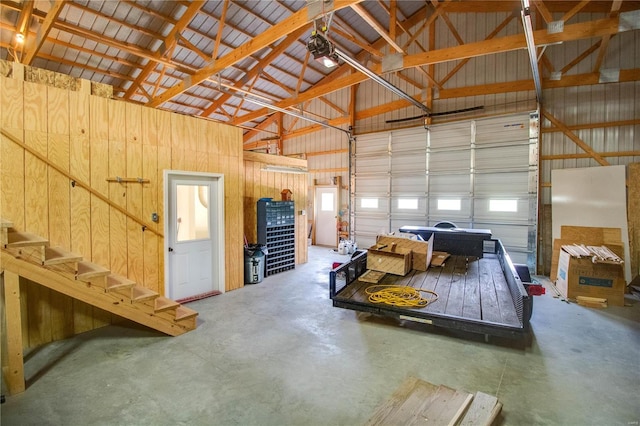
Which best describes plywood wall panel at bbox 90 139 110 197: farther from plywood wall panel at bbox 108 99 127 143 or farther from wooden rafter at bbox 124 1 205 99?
wooden rafter at bbox 124 1 205 99

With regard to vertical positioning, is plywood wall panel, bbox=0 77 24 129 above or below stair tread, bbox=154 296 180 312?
above

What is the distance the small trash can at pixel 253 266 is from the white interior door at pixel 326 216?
5009 mm

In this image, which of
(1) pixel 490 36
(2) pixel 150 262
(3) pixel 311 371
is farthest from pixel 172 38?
(1) pixel 490 36

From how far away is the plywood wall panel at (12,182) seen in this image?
332cm

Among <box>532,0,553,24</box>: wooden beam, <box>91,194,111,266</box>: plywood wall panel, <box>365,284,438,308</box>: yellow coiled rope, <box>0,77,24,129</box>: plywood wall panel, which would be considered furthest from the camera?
<box>532,0,553,24</box>: wooden beam

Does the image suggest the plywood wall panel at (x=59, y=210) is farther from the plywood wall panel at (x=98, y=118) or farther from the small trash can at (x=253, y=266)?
the small trash can at (x=253, y=266)

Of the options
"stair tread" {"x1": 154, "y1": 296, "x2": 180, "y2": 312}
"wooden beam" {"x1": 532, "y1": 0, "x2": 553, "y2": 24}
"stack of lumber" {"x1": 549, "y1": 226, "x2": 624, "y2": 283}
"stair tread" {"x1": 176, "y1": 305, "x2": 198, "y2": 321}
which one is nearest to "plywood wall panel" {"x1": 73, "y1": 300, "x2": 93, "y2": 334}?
"stair tread" {"x1": 154, "y1": 296, "x2": 180, "y2": 312}

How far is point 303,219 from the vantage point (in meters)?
7.92

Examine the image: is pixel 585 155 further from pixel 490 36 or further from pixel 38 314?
pixel 38 314

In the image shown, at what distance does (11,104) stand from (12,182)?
0.86 meters

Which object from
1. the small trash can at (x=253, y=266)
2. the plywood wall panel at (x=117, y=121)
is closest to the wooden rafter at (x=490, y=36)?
the small trash can at (x=253, y=266)

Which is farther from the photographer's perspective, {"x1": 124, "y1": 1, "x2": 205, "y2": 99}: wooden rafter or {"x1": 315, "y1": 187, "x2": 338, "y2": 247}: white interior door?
{"x1": 315, "y1": 187, "x2": 338, "y2": 247}: white interior door

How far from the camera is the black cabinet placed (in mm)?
6597

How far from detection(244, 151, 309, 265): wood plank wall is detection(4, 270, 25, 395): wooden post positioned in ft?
14.0
